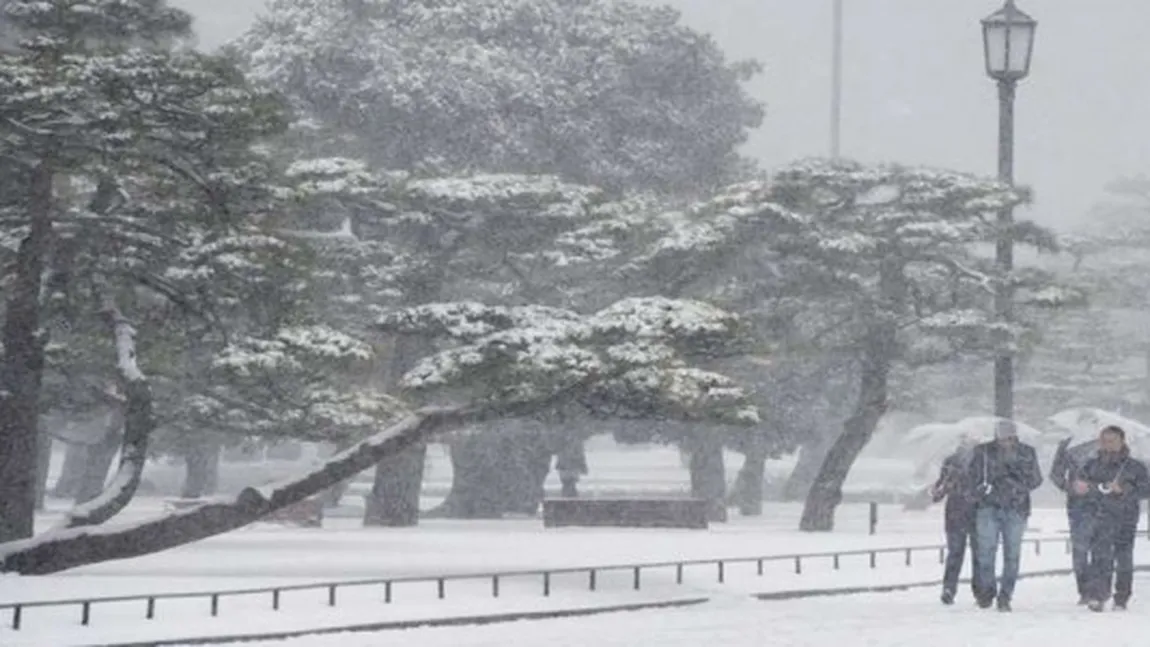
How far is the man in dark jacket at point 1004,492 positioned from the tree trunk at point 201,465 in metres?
23.2

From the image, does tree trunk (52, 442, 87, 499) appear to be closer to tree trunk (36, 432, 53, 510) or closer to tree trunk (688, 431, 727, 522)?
tree trunk (36, 432, 53, 510)

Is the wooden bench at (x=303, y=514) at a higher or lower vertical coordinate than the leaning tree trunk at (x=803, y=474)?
lower

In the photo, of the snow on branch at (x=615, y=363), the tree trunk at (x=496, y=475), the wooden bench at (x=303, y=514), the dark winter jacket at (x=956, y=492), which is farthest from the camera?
the tree trunk at (x=496, y=475)

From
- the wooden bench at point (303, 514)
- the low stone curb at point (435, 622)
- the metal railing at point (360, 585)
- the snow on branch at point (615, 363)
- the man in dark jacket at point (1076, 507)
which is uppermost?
the snow on branch at point (615, 363)

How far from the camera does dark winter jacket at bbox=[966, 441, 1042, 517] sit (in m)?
17.1

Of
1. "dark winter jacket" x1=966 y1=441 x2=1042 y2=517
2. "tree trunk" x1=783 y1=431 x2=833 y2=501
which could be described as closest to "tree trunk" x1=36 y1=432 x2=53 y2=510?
"tree trunk" x1=783 y1=431 x2=833 y2=501

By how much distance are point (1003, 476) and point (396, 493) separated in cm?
1907

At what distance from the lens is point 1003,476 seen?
17.2 meters

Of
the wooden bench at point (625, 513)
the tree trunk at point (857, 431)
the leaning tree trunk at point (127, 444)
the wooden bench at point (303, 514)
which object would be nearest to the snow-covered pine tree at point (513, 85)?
the wooden bench at point (303, 514)

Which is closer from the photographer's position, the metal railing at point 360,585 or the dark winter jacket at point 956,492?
the metal railing at point 360,585

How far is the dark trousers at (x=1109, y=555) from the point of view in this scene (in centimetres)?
1758

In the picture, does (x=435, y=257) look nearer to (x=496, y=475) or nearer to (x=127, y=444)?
(x=496, y=475)

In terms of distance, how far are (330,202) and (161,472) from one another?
38.1 m

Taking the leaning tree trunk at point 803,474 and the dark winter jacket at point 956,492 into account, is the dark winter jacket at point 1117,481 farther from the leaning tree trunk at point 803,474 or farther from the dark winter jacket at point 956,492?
the leaning tree trunk at point 803,474
